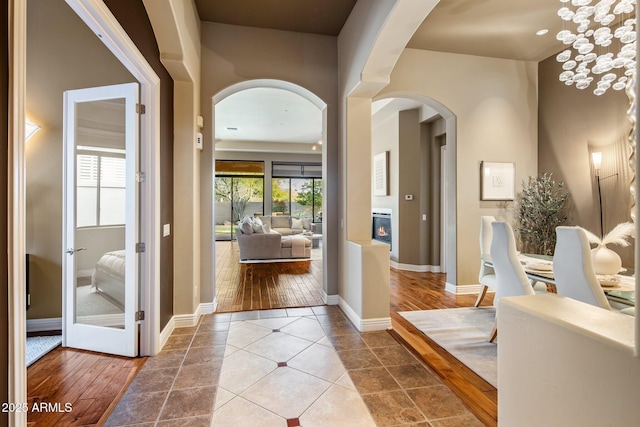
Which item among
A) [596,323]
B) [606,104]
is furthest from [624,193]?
[596,323]

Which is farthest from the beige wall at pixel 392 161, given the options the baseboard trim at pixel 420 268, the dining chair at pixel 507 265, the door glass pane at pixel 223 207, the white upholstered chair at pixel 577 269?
the door glass pane at pixel 223 207

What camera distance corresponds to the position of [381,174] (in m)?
6.67

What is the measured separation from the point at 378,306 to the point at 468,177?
2.51m

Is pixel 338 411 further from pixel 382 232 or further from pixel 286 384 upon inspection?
pixel 382 232

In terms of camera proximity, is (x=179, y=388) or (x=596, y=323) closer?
(x=596, y=323)

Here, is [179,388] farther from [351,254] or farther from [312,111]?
[312,111]

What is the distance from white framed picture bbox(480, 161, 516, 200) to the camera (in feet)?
14.4

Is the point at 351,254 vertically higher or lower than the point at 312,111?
lower

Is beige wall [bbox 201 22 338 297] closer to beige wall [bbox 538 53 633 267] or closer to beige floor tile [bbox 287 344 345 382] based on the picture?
beige floor tile [bbox 287 344 345 382]

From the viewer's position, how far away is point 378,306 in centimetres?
309

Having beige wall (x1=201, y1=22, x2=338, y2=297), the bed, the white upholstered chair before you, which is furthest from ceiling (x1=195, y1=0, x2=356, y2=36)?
the white upholstered chair

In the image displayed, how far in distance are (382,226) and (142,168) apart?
17.1 ft

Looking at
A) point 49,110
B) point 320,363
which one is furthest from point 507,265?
point 49,110

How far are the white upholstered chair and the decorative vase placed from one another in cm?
48
